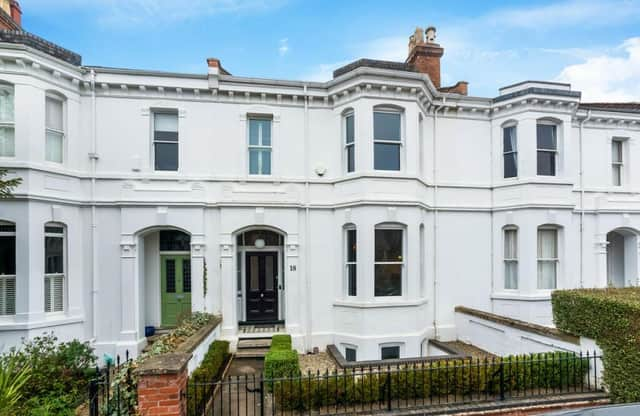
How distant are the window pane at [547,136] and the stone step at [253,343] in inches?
433

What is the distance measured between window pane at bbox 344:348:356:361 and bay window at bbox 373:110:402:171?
18.2 ft

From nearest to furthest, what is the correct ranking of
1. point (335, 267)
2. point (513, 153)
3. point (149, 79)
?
point (149, 79) < point (335, 267) < point (513, 153)

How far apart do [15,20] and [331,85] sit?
10.9 meters

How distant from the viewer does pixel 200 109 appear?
33.9 ft

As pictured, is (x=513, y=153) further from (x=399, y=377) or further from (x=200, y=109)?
(x=200, y=109)

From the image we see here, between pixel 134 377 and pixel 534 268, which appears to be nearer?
pixel 134 377

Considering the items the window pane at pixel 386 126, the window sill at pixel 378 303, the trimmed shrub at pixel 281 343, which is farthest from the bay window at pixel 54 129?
the window sill at pixel 378 303

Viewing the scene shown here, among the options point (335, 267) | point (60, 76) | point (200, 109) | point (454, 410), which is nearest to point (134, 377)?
point (454, 410)

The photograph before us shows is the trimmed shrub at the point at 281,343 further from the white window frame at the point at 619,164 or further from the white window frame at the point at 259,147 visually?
the white window frame at the point at 619,164

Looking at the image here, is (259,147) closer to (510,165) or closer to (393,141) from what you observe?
(393,141)

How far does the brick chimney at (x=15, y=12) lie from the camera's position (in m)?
11.1

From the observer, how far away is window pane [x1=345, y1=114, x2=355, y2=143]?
10461 mm

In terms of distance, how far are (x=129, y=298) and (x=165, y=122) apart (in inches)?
212

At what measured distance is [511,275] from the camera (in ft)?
37.5
